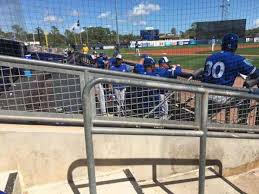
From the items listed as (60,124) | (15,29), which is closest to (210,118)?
(60,124)

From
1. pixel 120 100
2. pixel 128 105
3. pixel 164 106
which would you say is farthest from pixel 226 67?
pixel 120 100

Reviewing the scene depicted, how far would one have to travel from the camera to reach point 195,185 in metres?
3.88

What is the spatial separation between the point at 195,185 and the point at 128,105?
133 cm

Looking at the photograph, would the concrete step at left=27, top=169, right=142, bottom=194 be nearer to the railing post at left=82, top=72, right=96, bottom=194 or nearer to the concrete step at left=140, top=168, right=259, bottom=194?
the concrete step at left=140, top=168, right=259, bottom=194

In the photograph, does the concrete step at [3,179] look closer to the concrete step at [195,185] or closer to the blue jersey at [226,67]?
the concrete step at [195,185]

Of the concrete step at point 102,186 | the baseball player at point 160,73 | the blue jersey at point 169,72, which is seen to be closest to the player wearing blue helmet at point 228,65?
the baseball player at point 160,73

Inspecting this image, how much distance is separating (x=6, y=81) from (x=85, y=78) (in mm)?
1008

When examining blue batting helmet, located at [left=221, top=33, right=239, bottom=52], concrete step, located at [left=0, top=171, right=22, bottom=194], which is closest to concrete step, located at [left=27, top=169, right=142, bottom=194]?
concrete step, located at [left=0, top=171, right=22, bottom=194]

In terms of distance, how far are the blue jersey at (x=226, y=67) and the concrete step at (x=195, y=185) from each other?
143 centimetres

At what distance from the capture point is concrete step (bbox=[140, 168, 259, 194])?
3.72 metres

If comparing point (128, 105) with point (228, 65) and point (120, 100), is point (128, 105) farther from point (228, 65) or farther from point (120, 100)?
point (228, 65)

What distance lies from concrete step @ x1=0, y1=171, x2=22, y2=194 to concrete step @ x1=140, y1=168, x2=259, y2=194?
145 centimetres

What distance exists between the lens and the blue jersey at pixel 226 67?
14.9 feet

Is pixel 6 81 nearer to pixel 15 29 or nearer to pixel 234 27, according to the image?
pixel 15 29
